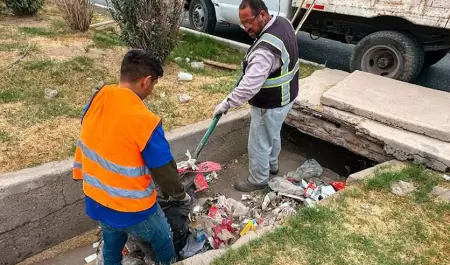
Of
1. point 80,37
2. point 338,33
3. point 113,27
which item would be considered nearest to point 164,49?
point 80,37

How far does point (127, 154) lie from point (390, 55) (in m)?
4.71

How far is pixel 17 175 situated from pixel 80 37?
3790 millimetres

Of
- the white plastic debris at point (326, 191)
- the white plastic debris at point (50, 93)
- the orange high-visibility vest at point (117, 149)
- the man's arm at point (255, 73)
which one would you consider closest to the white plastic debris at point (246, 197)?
the white plastic debris at point (326, 191)

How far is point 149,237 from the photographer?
7.80 feet

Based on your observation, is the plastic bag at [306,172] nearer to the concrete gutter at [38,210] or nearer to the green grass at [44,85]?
the concrete gutter at [38,210]

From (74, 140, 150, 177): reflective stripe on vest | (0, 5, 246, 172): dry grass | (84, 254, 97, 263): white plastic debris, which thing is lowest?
(84, 254, 97, 263): white plastic debris

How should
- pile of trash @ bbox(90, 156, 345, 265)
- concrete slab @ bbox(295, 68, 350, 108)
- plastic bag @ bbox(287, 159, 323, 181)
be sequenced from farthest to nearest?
concrete slab @ bbox(295, 68, 350, 108) → plastic bag @ bbox(287, 159, 323, 181) → pile of trash @ bbox(90, 156, 345, 265)

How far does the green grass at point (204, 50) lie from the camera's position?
6109 mm

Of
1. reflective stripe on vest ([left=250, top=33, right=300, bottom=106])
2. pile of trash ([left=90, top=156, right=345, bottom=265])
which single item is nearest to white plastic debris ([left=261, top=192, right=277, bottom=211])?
pile of trash ([left=90, top=156, right=345, bottom=265])

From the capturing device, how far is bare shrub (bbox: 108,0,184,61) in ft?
16.4

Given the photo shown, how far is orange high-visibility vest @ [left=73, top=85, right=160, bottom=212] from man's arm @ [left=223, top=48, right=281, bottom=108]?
1212 mm

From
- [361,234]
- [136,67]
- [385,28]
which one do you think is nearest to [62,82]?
[136,67]

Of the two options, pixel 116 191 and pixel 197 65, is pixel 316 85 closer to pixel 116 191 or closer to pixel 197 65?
pixel 197 65

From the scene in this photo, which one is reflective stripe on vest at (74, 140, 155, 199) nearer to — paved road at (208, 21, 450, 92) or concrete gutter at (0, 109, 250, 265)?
concrete gutter at (0, 109, 250, 265)
